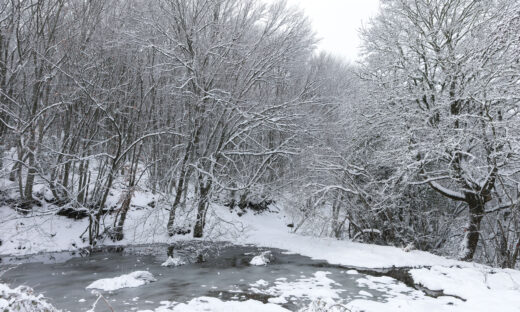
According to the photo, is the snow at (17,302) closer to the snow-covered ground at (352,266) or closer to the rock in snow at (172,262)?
the snow-covered ground at (352,266)

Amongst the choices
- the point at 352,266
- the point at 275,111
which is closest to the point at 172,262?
the point at 352,266

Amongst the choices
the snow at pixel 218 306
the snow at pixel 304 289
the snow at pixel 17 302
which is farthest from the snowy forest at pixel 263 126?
the snow at pixel 17 302

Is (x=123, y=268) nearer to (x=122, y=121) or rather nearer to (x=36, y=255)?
(x=36, y=255)

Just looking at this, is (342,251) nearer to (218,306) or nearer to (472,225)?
(472,225)

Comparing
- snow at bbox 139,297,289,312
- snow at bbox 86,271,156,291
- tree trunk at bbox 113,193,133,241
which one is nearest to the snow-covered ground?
snow at bbox 139,297,289,312

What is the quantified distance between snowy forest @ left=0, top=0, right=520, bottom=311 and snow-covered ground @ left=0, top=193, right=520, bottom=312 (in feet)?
0.38

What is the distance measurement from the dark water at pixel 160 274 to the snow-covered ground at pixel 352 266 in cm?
54

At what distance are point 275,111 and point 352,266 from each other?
28.0 ft

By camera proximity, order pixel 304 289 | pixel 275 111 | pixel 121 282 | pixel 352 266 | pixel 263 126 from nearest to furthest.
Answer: pixel 304 289, pixel 121 282, pixel 352 266, pixel 275 111, pixel 263 126

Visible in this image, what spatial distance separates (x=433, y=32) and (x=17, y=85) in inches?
690

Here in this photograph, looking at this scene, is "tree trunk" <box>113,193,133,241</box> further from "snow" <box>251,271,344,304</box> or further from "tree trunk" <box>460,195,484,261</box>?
"tree trunk" <box>460,195,484,261</box>

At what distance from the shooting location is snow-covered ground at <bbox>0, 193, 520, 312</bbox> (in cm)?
693

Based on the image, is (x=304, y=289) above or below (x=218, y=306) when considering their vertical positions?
below

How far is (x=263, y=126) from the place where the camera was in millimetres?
17516
